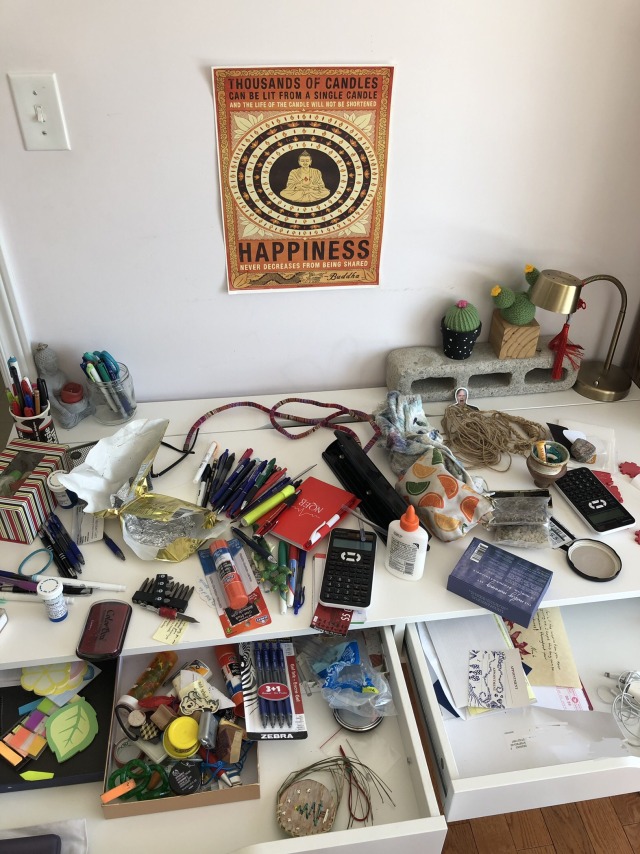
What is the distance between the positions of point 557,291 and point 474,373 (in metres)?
0.25

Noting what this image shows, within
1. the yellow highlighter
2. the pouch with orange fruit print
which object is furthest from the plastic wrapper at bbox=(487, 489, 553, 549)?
the yellow highlighter

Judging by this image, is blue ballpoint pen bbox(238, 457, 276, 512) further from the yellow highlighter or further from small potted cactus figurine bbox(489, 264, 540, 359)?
small potted cactus figurine bbox(489, 264, 540, 359)

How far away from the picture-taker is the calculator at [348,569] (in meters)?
1.06

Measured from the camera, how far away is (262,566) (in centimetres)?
113

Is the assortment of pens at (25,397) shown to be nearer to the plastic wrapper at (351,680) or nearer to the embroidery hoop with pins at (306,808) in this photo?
the plastic wrapper at (351,680)

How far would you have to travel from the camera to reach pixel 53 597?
1015 millimetres

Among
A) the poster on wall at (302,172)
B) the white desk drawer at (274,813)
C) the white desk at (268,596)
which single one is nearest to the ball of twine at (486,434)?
the white desk at (268,596)

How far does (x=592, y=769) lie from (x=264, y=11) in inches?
51.1

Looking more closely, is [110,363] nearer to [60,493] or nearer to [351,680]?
[60,493]

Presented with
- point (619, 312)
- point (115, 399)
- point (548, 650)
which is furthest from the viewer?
point (619, 312)

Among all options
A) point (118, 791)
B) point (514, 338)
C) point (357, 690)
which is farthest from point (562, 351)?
point (118, 791)

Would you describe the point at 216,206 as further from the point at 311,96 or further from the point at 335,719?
the point at 335,719

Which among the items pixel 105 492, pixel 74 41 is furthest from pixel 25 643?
pixel 74 41

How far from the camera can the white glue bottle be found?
1062 mm
